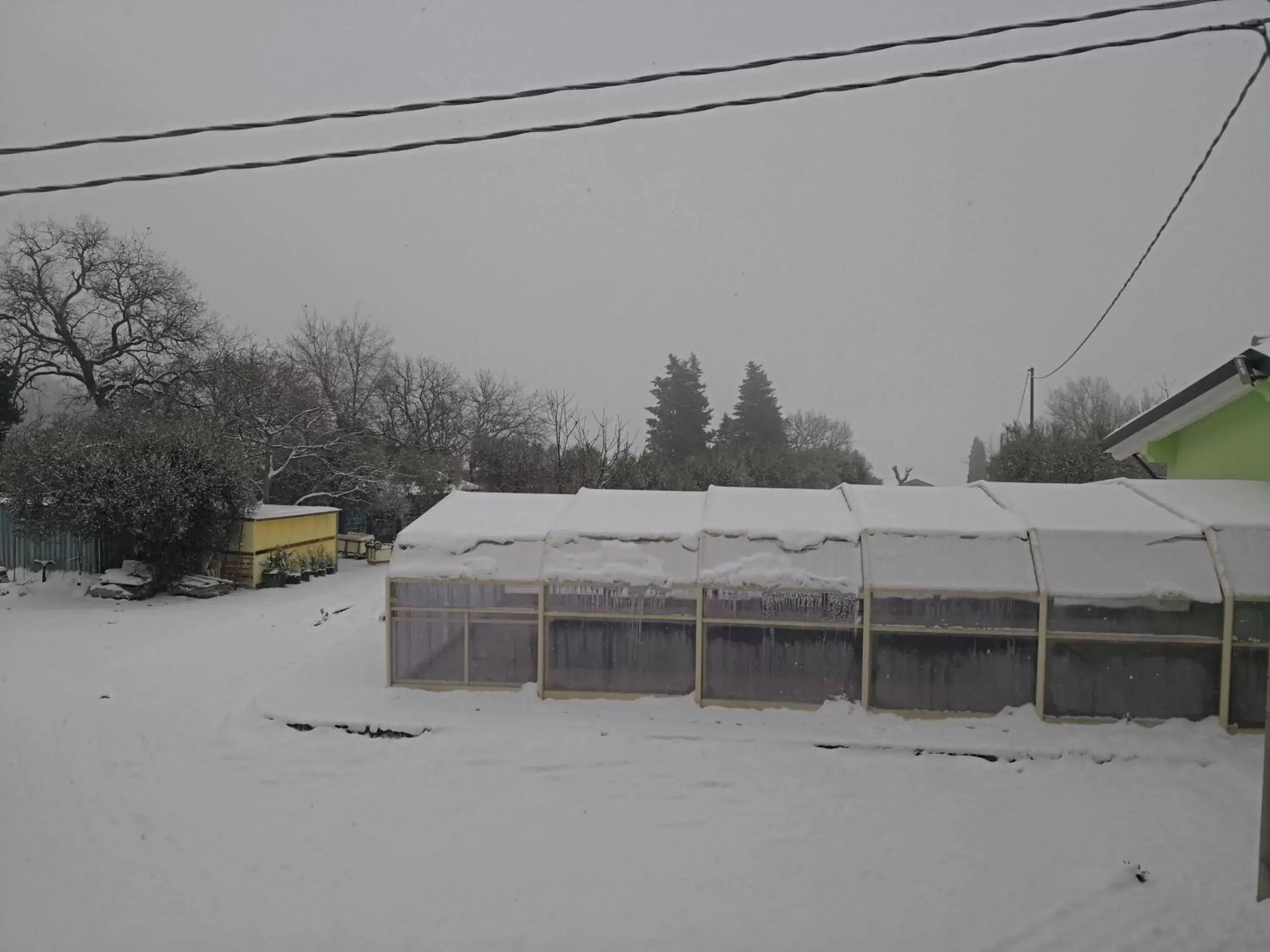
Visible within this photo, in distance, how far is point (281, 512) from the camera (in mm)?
17406

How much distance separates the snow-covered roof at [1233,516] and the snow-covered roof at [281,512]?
17199mm

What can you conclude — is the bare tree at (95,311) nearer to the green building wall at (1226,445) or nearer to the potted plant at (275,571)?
the potted plant at (275,571)

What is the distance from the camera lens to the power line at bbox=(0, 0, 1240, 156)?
4.43 metres

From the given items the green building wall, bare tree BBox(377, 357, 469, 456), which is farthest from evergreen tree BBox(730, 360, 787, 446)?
the green building wall

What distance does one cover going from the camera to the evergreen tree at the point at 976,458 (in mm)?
69312

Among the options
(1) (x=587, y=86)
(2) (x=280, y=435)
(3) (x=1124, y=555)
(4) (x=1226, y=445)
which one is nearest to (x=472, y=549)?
(1) (x=587, y=86)

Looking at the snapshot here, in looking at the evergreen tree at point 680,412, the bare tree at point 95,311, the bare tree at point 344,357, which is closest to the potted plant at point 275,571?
the bare tree at point 95,311

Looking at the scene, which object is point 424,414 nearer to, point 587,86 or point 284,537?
point 284,537

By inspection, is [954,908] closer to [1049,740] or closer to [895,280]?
[1049,740]

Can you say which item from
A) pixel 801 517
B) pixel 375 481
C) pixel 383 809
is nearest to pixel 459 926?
pixel 383 809

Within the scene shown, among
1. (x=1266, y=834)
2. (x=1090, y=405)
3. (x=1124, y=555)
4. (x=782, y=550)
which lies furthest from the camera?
(x=1090, y=405)

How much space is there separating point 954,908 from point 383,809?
15.7 feet

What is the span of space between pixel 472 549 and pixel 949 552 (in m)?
6.07

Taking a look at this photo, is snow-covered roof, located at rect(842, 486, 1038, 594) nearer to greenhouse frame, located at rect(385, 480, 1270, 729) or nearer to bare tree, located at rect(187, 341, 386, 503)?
greenhouse frame, located at rect(385, 480, 1270, 729)
